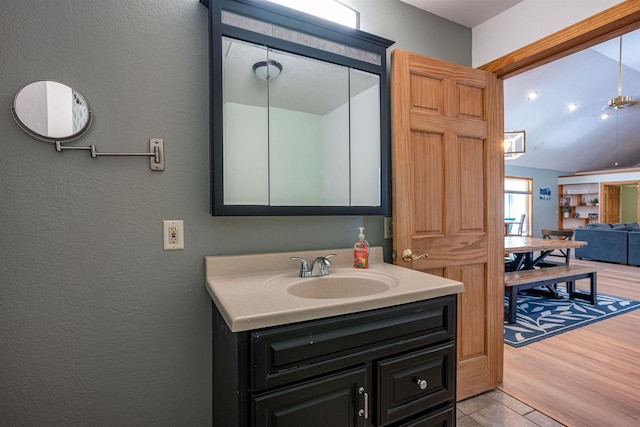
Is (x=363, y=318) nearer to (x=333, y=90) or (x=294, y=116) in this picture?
(x=294, y=116)

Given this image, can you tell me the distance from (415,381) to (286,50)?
1.50 m

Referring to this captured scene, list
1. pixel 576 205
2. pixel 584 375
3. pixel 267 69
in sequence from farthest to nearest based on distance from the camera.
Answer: pixel 576 205, pixel 584 375, pixel 267 69

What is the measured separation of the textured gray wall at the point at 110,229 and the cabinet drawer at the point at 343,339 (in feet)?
2.01

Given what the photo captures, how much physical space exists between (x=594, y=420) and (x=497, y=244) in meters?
1.06

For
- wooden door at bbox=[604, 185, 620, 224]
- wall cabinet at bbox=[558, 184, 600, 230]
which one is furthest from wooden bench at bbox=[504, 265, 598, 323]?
wooden door at bbox=[604, 185, 620, 224]

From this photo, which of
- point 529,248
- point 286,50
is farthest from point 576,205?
→ point 286,50

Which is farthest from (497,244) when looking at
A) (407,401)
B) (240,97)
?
(240,97)

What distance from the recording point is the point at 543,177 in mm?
9492

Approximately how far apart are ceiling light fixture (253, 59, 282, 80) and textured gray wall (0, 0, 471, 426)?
24 cm

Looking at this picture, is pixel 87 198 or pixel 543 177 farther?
pixel 543 177

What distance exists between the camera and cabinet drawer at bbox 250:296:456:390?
0.90 metres

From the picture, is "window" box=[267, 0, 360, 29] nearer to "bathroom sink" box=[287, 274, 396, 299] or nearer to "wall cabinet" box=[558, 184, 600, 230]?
"bathroom sink" box=[287, 274, 396, 299]

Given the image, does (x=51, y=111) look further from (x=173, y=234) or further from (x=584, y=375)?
(x=584, y=375)

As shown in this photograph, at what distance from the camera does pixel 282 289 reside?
3.95 feet
